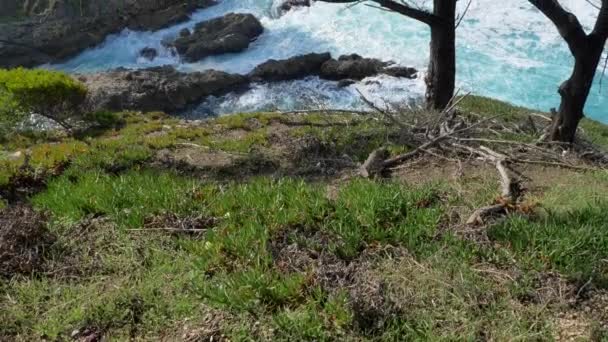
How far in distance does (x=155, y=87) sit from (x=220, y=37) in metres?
7.16

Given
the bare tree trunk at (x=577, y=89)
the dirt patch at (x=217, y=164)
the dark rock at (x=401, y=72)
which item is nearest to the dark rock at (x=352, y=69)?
the dark rock at (x=401, y=72)

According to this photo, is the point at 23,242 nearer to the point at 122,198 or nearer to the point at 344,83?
the point at 122,198

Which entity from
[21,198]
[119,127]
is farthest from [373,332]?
[119,127]

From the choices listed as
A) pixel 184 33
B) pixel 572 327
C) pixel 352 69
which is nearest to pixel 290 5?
pixel 184 33

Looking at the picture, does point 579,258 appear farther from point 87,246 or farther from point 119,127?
point 119,127

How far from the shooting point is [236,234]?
3855 mm

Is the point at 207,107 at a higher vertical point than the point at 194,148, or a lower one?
lower

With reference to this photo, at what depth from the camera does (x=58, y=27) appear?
27.4m

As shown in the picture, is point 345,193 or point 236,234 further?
point 345,193

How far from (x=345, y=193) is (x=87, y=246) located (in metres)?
1.93

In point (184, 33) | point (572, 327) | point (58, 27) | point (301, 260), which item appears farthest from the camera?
point (58, 27)

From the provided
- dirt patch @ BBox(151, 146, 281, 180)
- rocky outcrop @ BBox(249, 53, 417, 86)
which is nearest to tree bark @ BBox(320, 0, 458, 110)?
dirt patch @ BBox(151, 146, 281, 180)

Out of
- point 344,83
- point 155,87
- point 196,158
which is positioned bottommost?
point 344,83

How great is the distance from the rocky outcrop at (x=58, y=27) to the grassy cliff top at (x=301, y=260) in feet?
72.3
